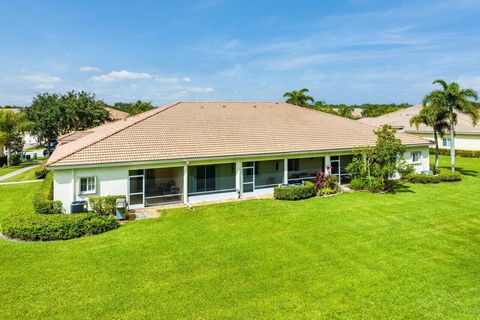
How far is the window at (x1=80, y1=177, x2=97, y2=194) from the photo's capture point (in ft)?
65.6

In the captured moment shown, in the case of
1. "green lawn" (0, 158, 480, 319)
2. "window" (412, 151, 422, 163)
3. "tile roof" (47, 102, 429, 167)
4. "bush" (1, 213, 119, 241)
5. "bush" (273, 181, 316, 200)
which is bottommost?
"green lawn" (0, 158, 480, 319)

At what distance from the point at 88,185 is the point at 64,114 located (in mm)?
34024

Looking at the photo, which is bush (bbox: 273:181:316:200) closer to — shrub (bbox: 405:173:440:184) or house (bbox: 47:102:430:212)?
house (bbox: 47:102:430:212)

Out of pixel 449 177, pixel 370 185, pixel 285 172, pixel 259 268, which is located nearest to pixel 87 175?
pixel 259 268

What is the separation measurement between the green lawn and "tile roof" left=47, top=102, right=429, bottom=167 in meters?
4.80

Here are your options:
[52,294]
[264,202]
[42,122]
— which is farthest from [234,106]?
[42,122]

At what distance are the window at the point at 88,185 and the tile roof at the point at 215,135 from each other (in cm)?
109

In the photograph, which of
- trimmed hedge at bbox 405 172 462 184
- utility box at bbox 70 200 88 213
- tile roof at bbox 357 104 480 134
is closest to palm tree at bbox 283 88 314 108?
tile roof at bbox 357 104 480 134

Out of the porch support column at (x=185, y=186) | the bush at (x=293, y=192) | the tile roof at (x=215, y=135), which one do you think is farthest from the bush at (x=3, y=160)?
the bush at (x=293, y=192)

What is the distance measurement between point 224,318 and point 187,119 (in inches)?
795

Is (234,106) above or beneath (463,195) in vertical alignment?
above

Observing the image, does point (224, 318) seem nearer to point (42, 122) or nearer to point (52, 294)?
point (52, 294)

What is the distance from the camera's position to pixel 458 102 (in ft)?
98.9

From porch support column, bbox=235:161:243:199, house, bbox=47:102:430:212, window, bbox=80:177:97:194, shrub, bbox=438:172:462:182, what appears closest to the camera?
window, bbox=80:177:97:194
